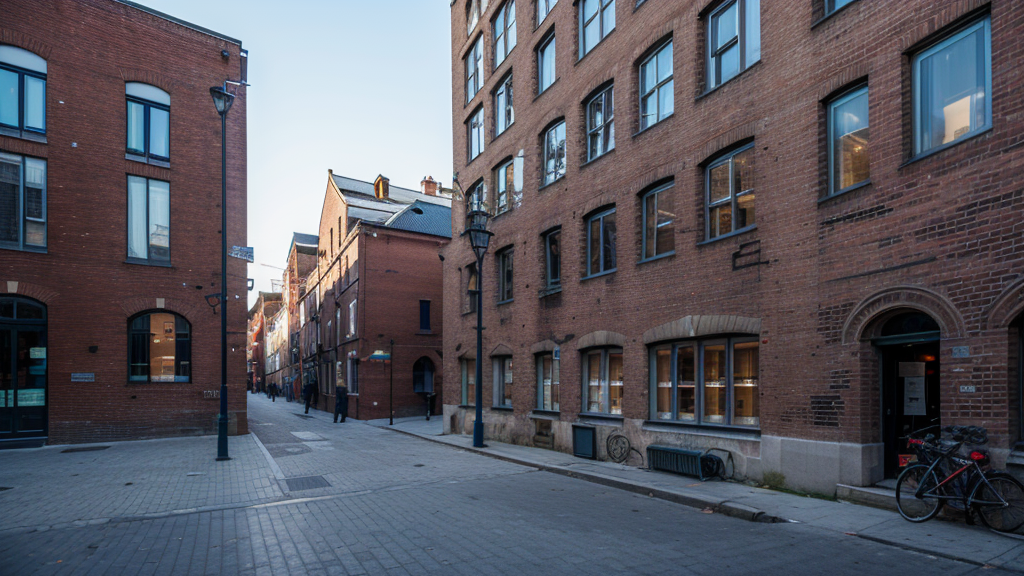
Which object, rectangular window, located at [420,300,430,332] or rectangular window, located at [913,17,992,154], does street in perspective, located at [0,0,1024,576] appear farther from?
rectangular window, located at [420,300,430,332]

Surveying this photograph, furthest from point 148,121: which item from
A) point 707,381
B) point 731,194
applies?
point 707,381

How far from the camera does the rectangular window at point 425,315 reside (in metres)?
31.3

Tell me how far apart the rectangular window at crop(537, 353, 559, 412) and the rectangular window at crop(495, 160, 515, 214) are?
17.0ft

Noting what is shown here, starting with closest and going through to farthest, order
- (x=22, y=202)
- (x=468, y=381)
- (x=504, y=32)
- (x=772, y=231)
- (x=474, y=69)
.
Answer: (x=772, y=231) < (x=22, y=202) < (x=504, y=32) < (x=468, y=381) < (x=474, y=69)

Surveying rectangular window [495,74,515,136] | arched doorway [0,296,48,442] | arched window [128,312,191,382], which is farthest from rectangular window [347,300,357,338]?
arched doorway [0,296,48,442]

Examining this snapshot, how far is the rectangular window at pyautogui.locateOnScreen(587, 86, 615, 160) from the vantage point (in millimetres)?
15094

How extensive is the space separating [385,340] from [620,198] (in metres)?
18.3

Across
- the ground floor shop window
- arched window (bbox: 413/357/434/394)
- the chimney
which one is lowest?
arched window (bbox: 413/357/434/394)

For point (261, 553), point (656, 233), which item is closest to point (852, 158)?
point (656, 233)

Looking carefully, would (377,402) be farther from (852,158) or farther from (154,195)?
(852,158)

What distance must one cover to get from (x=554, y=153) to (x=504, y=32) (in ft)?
19.2

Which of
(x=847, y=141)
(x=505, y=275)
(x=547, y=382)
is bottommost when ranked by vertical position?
(x=547, y=382)

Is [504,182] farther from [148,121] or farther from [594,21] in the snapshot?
[148,121]

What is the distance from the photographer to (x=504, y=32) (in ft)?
68.0
